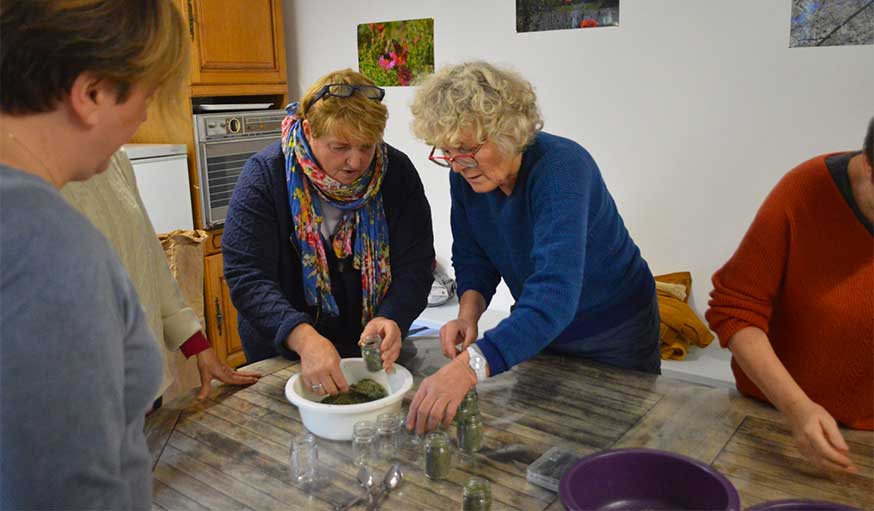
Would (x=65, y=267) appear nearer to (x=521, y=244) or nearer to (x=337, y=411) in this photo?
(x=337, y=411)

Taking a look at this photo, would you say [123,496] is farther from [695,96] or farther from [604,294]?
[695,96]

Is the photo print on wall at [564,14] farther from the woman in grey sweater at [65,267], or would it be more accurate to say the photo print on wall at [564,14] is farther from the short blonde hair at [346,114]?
the woman in grey sweater at [65,267]

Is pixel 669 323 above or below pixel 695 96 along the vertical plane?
below

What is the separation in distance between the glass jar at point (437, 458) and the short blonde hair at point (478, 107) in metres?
0.62

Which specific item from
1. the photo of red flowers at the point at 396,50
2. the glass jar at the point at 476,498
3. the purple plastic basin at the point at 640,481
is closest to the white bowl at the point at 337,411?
the glass jar at the point at 476,498

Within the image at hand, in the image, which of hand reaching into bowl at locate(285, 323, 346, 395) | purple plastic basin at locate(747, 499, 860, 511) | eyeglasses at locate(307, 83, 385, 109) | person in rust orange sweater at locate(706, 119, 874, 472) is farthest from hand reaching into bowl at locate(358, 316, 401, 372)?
purple plastic basin at locate(747, 499, 860, 511)

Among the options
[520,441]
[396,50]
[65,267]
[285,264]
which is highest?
[396,50]

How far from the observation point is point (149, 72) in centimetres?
72

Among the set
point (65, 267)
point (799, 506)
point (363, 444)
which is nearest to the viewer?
point (65, 267)

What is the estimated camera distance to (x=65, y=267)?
624mm

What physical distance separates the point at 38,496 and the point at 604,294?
1256 mm

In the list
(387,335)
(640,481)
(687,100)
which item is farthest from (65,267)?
(687,100)

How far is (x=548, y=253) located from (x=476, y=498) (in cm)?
52

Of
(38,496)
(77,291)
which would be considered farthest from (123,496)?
(77,291)
